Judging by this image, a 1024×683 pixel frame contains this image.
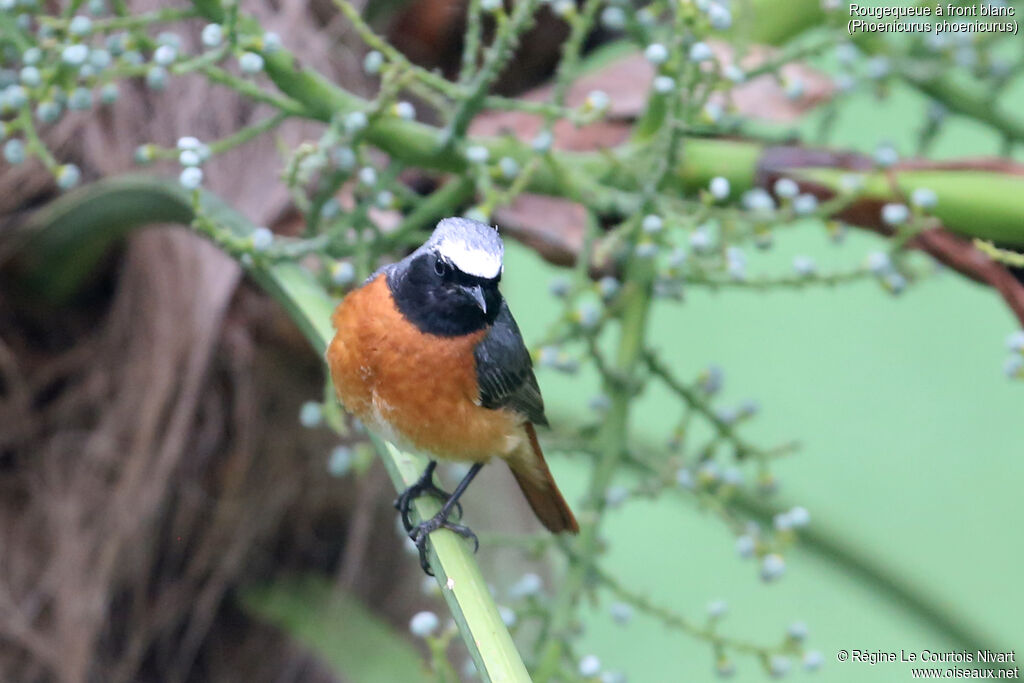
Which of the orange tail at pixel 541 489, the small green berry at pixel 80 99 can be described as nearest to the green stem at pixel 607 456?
the orange tail at pixel 541 489

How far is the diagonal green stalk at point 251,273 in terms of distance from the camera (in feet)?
2.23

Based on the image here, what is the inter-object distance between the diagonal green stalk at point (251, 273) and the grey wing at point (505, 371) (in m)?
0.10

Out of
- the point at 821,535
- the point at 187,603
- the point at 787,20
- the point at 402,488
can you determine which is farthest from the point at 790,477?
the point at 402,488

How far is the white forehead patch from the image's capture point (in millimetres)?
933

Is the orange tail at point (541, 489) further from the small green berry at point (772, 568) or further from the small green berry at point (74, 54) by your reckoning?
the small green berry at point (74, 54)

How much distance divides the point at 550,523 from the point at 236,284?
1.79 feet

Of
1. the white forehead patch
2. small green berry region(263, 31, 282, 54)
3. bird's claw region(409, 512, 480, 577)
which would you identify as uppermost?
small green berry region(263, 31, 282, 54)

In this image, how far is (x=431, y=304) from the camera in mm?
1039

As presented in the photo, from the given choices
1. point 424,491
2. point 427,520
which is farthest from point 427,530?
point 424,491

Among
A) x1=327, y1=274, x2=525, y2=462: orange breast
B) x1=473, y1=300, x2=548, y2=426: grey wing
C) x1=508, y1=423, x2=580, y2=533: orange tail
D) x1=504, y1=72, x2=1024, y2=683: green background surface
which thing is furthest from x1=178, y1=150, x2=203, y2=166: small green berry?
x1=504, y1=72, x2=1024, y2=683: green background surface

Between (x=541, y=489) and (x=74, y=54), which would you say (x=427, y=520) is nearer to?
(x=541, y=489)

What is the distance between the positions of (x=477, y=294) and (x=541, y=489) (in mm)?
278

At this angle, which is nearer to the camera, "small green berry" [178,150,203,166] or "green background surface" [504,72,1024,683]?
"small green berry" [178,150,203,166]

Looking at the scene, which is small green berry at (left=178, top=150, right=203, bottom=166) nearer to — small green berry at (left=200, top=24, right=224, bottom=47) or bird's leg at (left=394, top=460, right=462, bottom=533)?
small green berry at (left=200, top=24, right=224, bottom=47)
